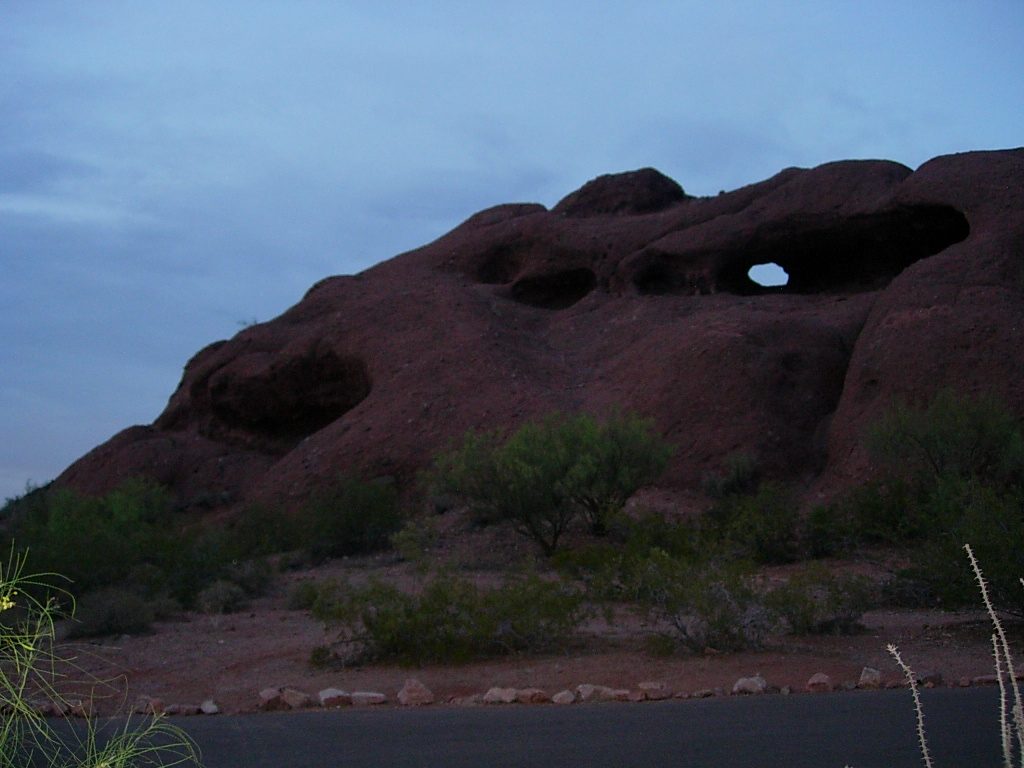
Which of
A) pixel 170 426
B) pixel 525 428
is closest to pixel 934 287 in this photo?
pixel 525 428

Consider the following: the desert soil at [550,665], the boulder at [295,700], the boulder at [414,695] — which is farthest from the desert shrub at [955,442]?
the boulder at [295,700]

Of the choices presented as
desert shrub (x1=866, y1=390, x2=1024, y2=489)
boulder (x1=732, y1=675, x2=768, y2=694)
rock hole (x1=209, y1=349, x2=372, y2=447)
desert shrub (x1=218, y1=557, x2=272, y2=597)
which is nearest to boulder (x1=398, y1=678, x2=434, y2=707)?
boulder (x1=732, y1=675, x2=768, y2=694)

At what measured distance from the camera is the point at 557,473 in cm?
1888

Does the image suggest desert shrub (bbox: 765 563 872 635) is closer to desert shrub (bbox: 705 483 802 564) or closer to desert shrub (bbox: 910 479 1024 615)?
desert shrub (bbox: 910 479 1024 615)

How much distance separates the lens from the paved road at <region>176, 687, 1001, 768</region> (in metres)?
5.59

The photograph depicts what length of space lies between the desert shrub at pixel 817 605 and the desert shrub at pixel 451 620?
2.04m

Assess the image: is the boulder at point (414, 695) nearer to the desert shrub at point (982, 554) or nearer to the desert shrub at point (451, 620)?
the desert shrub at point (451, 620)

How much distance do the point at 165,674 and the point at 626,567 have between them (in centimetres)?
492

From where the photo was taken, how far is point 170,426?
36.2m

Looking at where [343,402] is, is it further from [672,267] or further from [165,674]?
[165,674]

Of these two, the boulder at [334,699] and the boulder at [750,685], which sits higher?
the boulder at [334,699]

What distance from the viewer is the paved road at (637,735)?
18.3 feet

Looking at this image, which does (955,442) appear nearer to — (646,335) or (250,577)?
(646,335)

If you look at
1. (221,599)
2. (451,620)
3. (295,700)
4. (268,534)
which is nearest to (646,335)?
(268,534)
